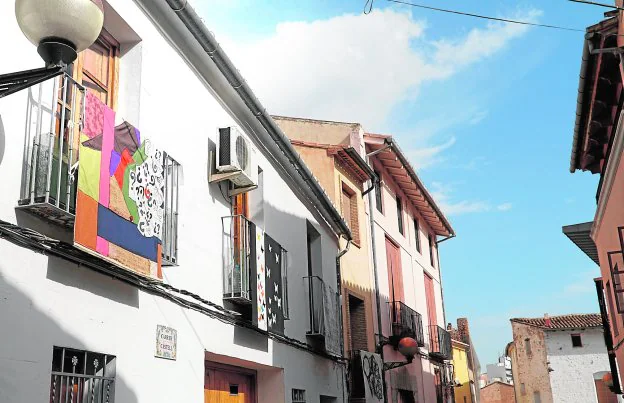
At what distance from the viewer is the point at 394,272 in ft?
59.0

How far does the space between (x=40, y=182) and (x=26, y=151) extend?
0.23 m

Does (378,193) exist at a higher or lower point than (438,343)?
higher

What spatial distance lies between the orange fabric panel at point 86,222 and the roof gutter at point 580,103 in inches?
266

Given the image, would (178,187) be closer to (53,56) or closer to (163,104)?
(163,104)

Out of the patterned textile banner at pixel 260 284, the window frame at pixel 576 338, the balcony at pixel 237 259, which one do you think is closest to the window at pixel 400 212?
the patterned textile banner at pixel 260 284

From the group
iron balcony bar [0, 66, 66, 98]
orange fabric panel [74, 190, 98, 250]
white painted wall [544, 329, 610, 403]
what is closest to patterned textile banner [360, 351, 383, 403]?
orange fabric panel [74, 190, 98, 250]

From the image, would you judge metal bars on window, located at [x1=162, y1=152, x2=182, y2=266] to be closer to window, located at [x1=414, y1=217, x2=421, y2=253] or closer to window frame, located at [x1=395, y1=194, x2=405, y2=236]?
window frame, located at [x1=395, y1=194, x2=405, y2=236]

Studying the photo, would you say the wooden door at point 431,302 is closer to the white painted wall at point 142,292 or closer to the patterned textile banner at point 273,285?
the white painted wall at point 142,292

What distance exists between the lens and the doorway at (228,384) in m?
7.56

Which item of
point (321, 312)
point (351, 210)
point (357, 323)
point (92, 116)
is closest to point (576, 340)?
point (351, 210)

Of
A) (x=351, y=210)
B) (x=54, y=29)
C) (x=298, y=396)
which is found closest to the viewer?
(x=54, y=29)

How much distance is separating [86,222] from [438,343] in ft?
55.5

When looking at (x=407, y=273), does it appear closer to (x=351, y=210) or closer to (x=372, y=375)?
(x=351, y=210)

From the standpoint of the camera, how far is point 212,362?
25.0 ft
